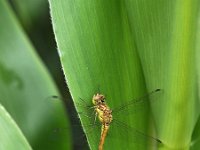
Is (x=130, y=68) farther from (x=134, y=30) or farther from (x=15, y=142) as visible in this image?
(x=15, y=142)

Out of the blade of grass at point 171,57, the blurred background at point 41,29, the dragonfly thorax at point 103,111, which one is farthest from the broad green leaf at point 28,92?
the blurred background at point 41,29

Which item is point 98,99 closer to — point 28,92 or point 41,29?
point 28,92

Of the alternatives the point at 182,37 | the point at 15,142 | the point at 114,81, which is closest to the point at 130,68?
the point at 114,81

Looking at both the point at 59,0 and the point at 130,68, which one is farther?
the point at 130,68

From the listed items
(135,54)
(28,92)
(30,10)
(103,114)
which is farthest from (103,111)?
(30,10)

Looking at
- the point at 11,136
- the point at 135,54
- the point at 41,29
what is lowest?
the point at 11,136

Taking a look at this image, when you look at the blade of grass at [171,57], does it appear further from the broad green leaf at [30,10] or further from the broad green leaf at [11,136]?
the broad green leaf at [30,10]
